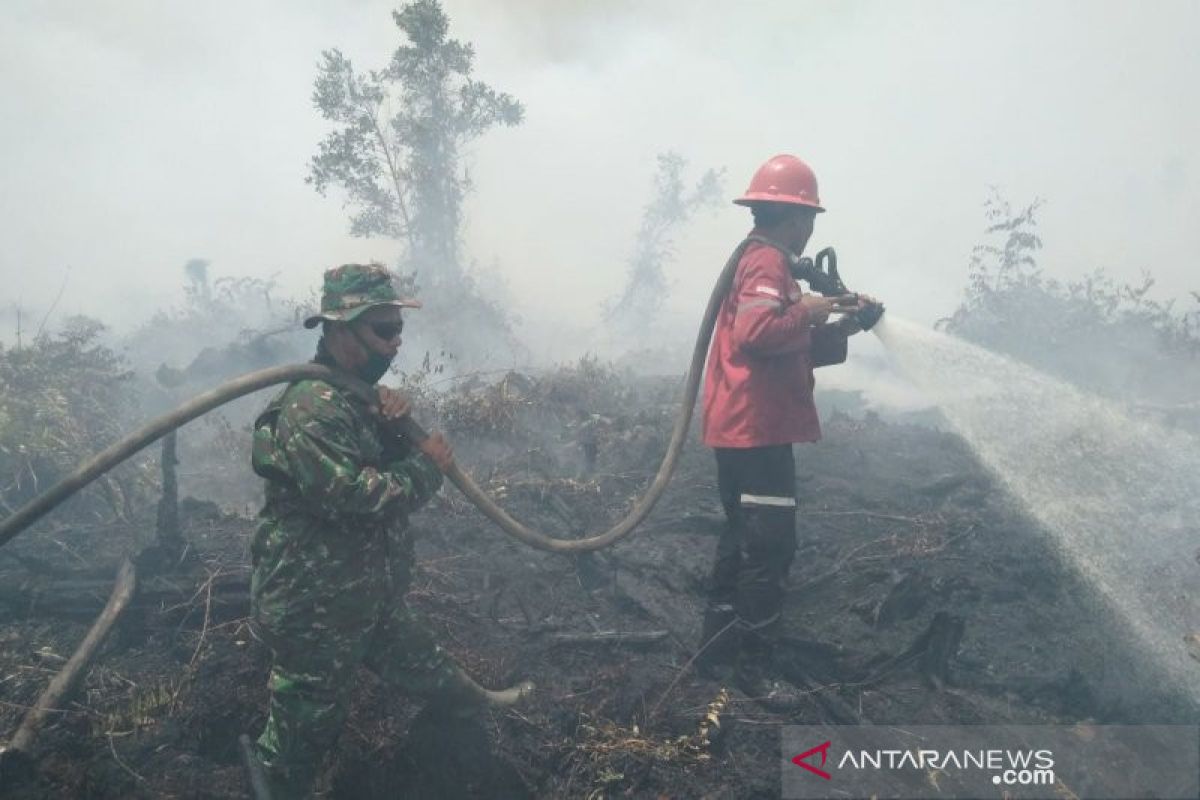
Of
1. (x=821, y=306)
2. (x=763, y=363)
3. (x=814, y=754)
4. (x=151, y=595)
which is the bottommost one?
(x=814, y=754)

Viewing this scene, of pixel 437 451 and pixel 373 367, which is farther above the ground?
pixel 373 367

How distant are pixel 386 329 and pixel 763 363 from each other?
6.83 ft

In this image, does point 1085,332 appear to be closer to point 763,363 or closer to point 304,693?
point 763,363

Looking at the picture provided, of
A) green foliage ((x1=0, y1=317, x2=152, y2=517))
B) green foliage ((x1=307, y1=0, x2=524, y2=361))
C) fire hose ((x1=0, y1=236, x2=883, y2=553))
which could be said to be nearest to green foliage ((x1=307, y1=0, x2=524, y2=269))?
green foliage ((x1=307, y1=0, x2=524, y2=361))

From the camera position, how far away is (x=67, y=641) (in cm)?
426

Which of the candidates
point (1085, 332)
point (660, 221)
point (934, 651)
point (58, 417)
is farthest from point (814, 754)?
point (660, 221)

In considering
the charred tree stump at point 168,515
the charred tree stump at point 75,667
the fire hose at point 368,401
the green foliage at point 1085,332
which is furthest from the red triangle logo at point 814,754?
the green foliage at point 1085,332

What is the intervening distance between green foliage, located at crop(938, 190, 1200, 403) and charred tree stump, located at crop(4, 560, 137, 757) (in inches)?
592

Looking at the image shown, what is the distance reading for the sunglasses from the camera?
2900 millimetres

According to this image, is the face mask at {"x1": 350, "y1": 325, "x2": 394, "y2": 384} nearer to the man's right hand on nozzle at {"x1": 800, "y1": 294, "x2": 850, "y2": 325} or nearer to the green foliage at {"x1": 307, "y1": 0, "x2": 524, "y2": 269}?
the man's right hand on nozzle at {"x1": 800, "y1": 294, "x2": 850, "y2": 325}

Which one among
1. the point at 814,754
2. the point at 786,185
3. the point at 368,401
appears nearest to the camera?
the point at 368,401

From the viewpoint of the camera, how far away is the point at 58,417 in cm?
778

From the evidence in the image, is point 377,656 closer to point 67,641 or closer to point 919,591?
point 67,641

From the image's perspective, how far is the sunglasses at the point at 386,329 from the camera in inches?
114
